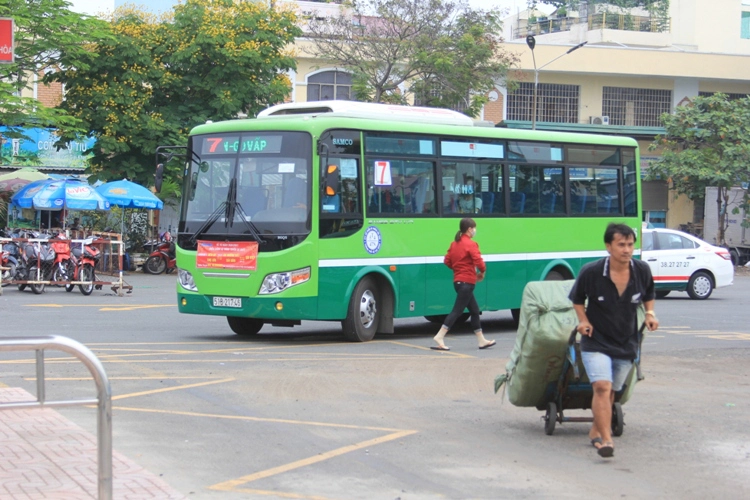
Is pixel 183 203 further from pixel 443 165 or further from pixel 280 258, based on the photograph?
pixel 443 165

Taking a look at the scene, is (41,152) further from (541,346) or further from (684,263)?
(541,346)

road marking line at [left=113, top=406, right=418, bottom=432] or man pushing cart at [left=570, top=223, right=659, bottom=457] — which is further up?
man pushing cart at [left=570, top=223, right=659, bottom=457]

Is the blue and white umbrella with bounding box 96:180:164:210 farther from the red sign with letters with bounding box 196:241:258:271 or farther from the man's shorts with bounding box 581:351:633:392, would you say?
the man's shorts with bounding box 581:351:633:392

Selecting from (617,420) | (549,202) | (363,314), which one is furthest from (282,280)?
(617,420)

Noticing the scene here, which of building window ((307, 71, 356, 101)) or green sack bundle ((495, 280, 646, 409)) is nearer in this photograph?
green sack bundle ((495, 280, 646, 409))

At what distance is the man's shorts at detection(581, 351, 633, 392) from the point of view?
24.6 feet

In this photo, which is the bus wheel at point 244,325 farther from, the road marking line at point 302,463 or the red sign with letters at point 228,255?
the road marking line at point 302,463

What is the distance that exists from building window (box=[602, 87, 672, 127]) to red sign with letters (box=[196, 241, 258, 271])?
120 ft

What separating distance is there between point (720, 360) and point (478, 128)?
528 centimetres

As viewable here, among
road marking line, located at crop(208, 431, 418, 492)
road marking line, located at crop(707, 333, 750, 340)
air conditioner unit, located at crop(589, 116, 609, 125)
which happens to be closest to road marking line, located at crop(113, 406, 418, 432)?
road marking line, located at crop(208, 431, 418, 492)

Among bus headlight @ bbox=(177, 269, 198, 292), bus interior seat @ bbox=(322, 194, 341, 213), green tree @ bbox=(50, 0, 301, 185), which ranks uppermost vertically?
green tree @ bbox=(50, 0, 301, 185)

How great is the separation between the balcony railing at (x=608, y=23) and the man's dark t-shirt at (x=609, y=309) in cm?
4735

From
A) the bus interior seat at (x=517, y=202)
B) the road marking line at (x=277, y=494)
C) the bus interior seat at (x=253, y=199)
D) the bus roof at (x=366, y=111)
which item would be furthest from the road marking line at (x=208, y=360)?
the road marking line at (x=277, y=494)

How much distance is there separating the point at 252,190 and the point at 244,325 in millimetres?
2391
